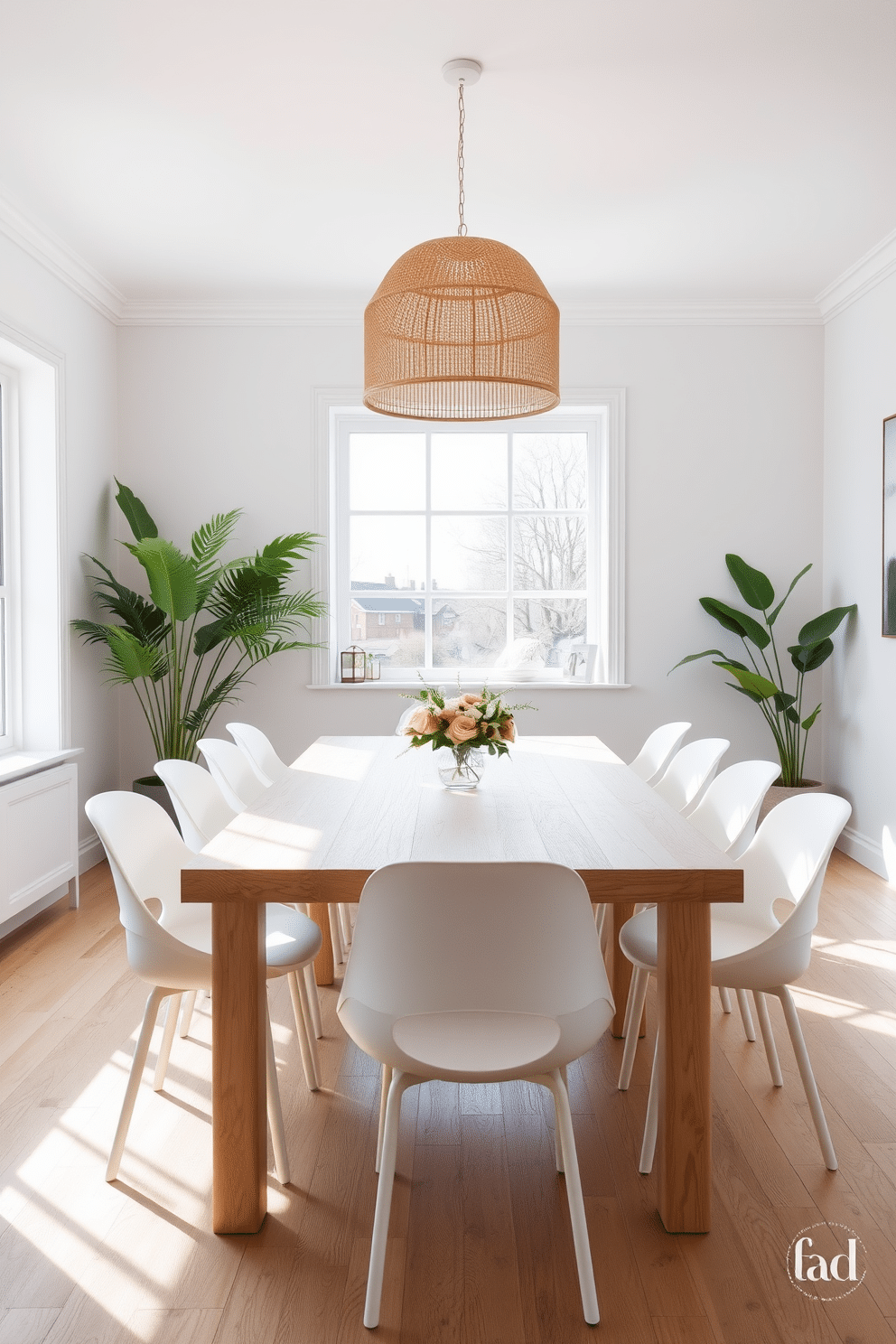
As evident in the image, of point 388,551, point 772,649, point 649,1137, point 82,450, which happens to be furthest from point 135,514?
point 649,1137

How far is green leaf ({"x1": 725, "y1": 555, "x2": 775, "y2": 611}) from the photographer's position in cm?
490

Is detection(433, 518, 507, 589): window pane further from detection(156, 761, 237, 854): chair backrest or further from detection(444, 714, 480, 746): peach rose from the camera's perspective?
detection(444, 714, 480, 746): peach rose

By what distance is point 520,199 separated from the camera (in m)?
3.83

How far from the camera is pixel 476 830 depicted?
7.27 ft

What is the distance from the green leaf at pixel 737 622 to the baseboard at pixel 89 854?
3302 millimetres

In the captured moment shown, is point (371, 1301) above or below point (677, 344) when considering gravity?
below

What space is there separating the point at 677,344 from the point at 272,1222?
15.1 feet

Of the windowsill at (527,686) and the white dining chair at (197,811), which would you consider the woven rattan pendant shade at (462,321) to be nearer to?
the white dining chair at (197,811)

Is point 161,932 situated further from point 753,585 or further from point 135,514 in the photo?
point 753,585

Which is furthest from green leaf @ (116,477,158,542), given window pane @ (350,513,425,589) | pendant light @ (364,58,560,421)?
pendant light @ (364,58,560,421)

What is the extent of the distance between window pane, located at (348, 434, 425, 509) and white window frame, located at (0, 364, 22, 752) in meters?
1.78

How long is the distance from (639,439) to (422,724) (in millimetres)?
3108

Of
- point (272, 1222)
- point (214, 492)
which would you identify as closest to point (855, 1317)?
point (272, 1222)

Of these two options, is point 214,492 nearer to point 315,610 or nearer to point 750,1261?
point 315,610
